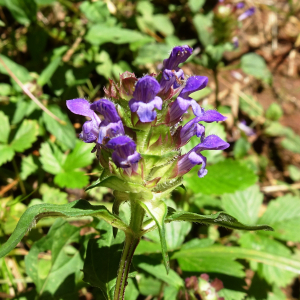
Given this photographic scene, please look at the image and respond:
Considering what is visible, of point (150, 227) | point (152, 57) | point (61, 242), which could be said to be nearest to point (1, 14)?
point (152, 57)

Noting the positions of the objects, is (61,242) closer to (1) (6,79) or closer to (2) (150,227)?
(2) (150,227)

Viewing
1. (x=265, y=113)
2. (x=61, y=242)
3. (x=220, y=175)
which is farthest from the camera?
(x=265, y=113)

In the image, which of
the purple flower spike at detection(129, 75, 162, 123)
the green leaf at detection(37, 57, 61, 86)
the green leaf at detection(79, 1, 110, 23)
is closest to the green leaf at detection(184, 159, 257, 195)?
the purple flower spike at detection(129, 75, 162, 123)

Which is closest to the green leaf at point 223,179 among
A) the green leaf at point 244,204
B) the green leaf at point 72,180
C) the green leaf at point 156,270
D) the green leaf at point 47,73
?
the green leaf at point 244,204

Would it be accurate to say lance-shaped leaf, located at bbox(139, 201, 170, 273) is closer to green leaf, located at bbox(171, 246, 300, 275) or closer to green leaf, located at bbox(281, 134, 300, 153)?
green leaf, located at bbox(171, 246, 300, 275)

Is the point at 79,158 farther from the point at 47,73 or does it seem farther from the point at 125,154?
the point at 125,154

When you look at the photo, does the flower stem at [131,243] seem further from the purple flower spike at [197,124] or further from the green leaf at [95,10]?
the green leaf at [95,10]
